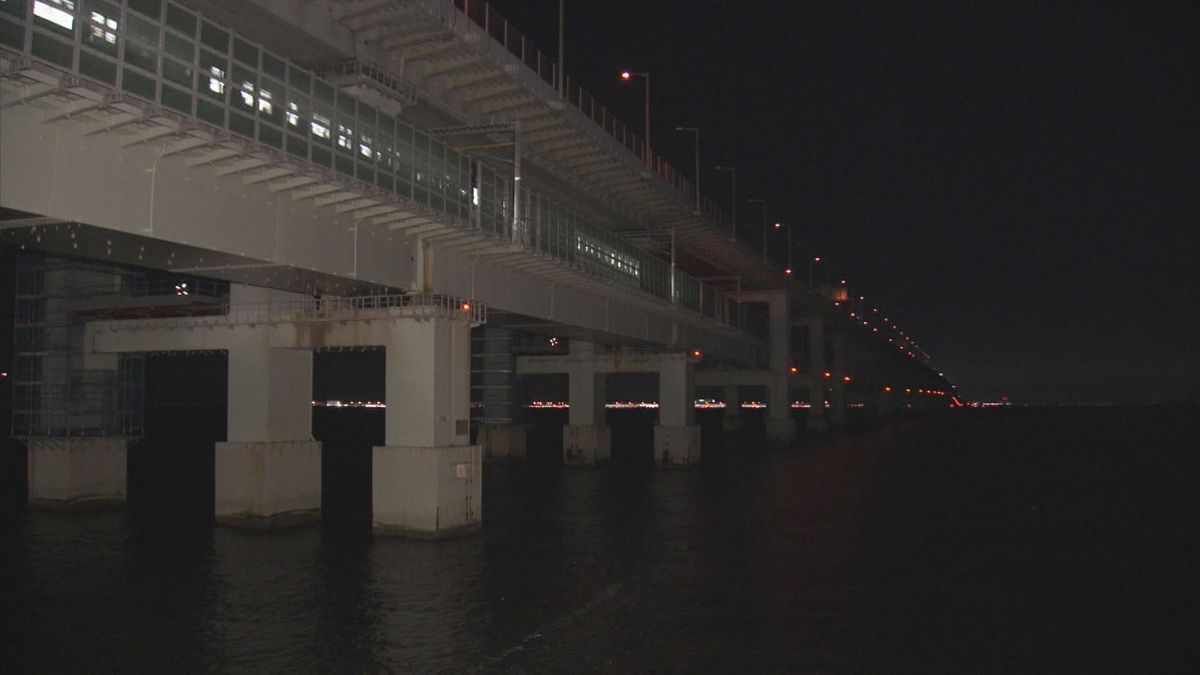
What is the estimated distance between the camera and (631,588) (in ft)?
79.9

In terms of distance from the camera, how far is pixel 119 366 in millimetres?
41562

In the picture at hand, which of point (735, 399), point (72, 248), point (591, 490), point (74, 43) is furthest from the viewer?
point (735, 399)

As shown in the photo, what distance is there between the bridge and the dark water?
339cm

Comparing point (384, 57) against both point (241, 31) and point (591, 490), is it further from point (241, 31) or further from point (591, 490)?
point (591, 490)

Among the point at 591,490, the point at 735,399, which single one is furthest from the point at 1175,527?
the point at 735,399

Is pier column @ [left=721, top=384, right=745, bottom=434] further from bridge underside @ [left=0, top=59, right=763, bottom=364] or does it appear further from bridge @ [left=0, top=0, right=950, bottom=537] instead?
bridge underside @ [left=0, top=59, right=763, bottom=364]

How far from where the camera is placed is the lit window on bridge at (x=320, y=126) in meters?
23.8

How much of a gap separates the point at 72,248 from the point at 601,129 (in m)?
20.3

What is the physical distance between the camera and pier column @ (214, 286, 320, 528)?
34.0 m

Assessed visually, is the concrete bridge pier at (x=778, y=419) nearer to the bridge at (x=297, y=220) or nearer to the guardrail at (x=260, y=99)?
the bridge at (x=297, y=220)

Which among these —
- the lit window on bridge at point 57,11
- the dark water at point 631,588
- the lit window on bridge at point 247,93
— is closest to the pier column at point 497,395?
the dark water at point 631,588

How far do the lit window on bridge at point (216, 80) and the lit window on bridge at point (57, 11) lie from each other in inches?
140

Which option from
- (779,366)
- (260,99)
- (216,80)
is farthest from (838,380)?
(216,80)

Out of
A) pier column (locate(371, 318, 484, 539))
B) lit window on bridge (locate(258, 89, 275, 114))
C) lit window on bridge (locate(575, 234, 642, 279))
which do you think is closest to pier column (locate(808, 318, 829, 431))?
lit window on bridge (locate(575, 234, 642, 279))
